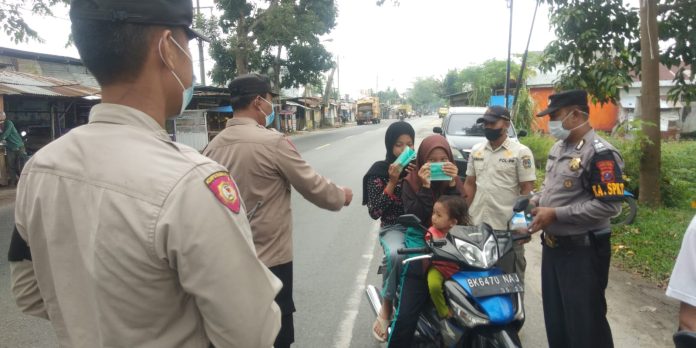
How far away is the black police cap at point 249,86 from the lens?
107 inches

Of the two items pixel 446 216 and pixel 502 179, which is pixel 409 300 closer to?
pixel 446 216

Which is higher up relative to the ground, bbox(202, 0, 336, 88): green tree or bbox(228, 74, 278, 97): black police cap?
bbox(202, 0, 336, 88): green tree

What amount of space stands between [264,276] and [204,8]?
24.5 meters

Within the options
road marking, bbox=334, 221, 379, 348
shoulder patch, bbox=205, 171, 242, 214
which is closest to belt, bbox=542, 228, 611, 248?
road marking, bbox=334, 221, 379, 348

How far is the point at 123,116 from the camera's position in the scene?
113 centimetres

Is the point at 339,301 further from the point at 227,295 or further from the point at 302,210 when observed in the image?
the point at 302,210

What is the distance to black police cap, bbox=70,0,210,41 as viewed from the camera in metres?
1.08

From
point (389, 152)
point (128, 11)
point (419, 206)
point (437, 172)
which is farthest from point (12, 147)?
point (128, 11)

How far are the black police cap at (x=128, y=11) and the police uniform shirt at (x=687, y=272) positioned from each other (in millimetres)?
1683

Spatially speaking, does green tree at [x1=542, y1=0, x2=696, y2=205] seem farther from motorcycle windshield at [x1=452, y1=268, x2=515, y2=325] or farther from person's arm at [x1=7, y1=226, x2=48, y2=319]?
person's arm at [x1=7, y1=226, x2=48, y2=319]

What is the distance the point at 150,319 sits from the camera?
1.04 metres

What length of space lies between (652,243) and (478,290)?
4398 mm

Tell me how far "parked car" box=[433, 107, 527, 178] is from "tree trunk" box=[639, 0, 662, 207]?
133 inches

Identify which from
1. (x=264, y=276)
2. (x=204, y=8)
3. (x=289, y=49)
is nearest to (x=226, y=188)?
(x=264, y=276)
